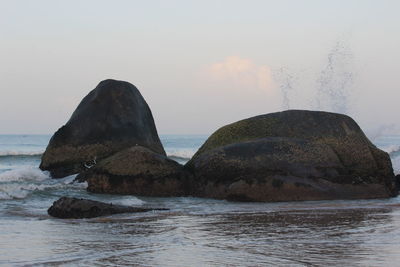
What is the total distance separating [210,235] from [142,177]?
613cm

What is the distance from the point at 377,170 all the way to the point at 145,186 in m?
4.74

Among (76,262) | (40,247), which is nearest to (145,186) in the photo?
(40,247)

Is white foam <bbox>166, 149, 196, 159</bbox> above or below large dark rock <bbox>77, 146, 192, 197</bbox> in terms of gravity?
above

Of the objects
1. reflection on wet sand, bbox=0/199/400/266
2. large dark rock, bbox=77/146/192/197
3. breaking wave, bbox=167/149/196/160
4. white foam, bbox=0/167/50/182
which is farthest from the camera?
breaking wave, bbox=167/149/196/160

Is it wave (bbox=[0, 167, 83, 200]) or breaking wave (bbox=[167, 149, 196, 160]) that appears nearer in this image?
wave (bbox=[0, 167, 83, 200])

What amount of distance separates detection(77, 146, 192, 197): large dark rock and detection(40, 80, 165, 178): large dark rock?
301 centimetres

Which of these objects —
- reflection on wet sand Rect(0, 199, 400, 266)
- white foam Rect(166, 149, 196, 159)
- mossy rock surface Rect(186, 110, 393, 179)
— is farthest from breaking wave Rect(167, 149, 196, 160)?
reflection on wet sand Rect(0, 199, 400, 266)

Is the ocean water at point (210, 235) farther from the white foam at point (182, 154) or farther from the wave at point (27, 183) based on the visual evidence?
the white foam at point (182, 154)

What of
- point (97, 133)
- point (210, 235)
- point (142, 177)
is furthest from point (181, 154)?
point (210, 235)

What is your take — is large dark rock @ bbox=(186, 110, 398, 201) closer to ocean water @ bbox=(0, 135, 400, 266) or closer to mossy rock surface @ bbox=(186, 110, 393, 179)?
mossy rock surface @ bbox=(186, 110, 393, 179)

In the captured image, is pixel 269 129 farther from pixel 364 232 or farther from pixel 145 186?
pixel 364 232

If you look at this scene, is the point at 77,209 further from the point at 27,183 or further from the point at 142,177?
the point at 27,183

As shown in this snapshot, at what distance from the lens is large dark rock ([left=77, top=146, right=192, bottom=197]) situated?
45.2 ft

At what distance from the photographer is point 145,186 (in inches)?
543
